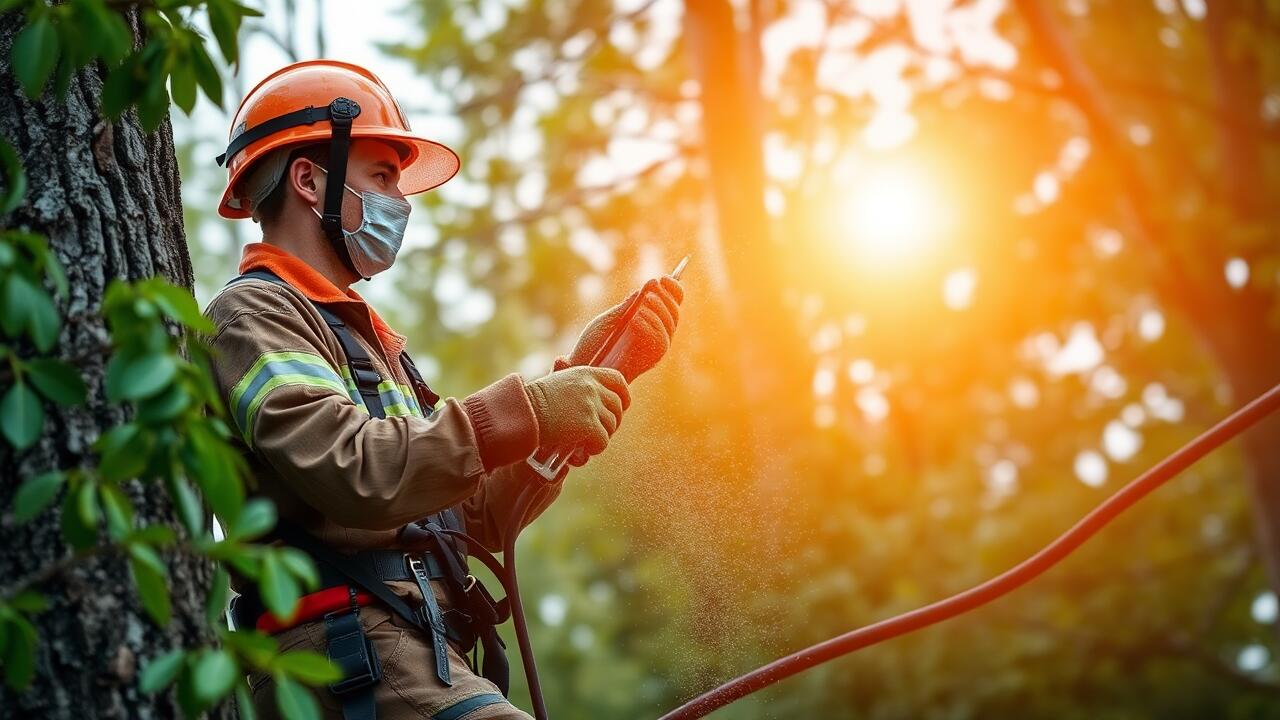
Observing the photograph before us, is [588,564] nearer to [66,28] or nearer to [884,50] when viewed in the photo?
[884,50]

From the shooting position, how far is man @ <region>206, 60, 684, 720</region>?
2619 mm

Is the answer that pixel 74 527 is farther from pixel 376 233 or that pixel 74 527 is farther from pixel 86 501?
pixel 376 233

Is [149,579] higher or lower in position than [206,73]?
lower

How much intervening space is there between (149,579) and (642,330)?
1700 millimetres

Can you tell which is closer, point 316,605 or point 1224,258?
point 316,605

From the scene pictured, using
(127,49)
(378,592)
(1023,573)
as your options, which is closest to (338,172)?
(378,592)

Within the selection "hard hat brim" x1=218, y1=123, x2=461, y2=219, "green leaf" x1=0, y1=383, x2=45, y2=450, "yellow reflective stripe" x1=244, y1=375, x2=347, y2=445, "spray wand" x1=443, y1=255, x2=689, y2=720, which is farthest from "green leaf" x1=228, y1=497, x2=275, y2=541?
"hard hat brim" x1=218, y1=123, x2=461, y2=219

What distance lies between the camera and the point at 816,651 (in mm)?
3508

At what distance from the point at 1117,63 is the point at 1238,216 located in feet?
8.57

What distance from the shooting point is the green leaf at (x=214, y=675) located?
5.21ft

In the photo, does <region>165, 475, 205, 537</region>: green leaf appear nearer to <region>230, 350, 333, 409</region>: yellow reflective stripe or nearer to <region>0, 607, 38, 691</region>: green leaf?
<region>0, 607, 38, 691</region>: green leaf

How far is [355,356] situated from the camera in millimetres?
2980

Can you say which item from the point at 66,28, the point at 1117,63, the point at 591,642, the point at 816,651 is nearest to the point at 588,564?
the point at 591,642

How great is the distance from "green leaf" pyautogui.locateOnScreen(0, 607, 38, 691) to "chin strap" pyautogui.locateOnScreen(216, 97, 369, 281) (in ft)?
5.14
